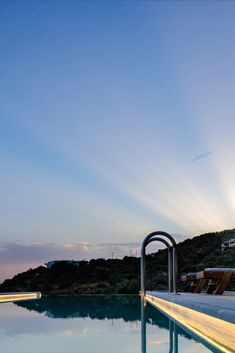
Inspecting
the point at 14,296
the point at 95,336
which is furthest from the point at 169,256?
the point at 95,336

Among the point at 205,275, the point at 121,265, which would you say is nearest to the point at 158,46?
the point at 205,275

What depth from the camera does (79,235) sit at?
17359 millimetres

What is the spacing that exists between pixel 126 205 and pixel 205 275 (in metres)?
8.59

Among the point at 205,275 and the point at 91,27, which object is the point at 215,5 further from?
the point at 205,275

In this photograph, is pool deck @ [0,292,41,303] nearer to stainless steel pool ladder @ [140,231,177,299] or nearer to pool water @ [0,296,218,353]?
Answer: stainless steel pool ladder @ [140,231,177,299]

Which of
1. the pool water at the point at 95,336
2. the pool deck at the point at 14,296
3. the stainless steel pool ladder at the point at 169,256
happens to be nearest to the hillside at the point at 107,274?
the pool deck at the point at 14,296

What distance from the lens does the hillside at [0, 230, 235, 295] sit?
16281mm

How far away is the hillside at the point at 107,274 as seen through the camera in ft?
53.4

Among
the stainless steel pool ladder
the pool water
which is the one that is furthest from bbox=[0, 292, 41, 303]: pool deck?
the pool water

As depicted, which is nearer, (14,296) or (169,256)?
(169,256)

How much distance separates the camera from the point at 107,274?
1836 centimetres

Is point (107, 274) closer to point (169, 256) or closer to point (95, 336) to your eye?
point (169, 256)

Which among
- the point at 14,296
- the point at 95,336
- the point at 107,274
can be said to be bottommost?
the point at 95,336

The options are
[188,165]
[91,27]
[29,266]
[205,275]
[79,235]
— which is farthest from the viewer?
[29,266]
